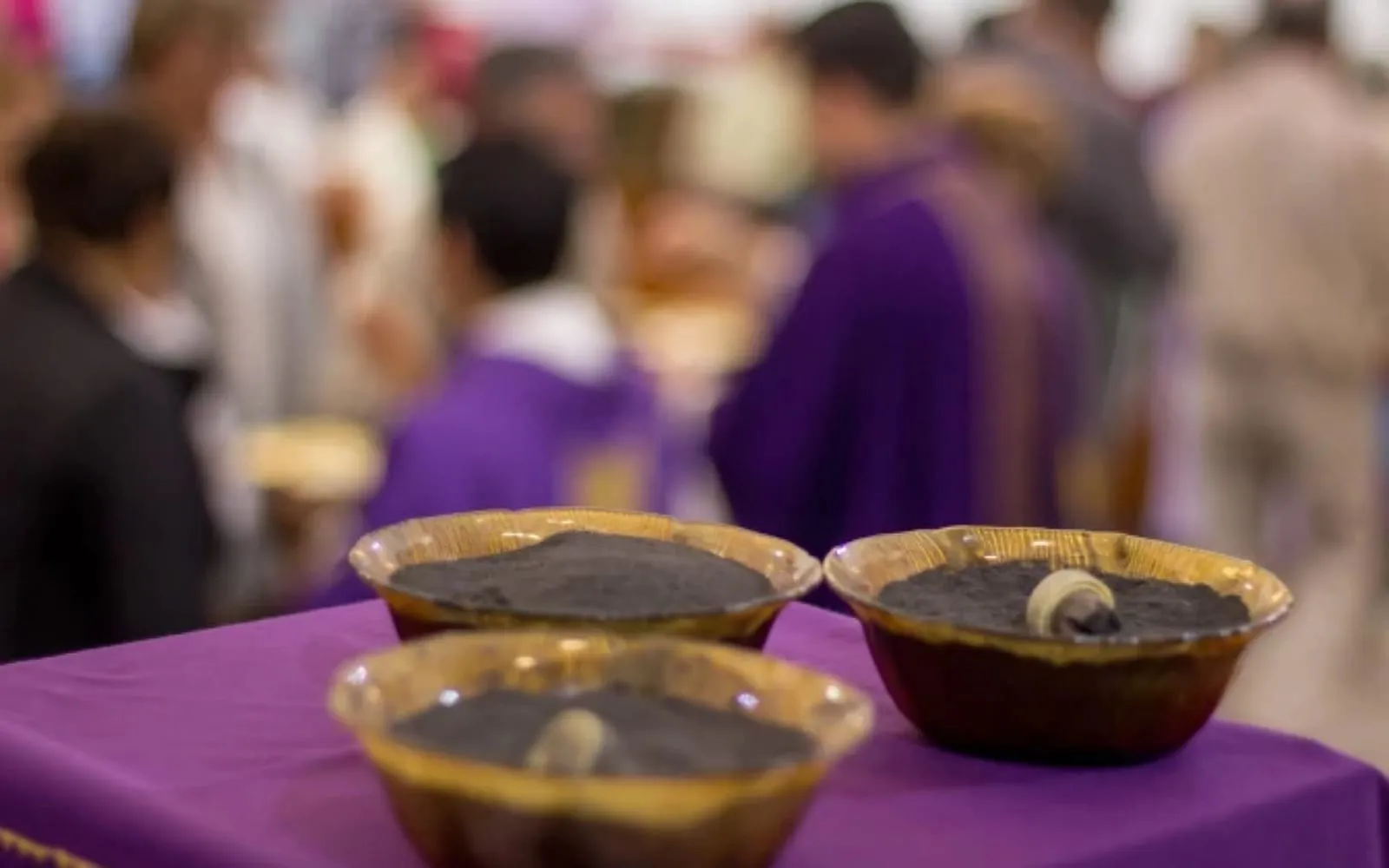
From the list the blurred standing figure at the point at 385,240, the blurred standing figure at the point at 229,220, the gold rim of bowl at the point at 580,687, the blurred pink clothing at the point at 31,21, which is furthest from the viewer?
the blurred pink clothing at the point at 31,21

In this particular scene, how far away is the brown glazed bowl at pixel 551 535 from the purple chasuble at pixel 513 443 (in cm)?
84

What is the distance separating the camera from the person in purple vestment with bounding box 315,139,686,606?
2018mm

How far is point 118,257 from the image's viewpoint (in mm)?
2211

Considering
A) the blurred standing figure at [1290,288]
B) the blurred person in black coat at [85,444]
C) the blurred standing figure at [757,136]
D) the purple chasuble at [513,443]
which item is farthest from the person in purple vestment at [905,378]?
the blurred standing figure at [757,136]

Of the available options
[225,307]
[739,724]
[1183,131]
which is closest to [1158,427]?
[1183,131]

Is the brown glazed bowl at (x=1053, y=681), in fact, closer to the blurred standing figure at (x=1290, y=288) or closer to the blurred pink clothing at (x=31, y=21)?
the blurred standing figure at (x=1290, y=288)

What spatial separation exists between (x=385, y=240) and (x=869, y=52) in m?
1.86

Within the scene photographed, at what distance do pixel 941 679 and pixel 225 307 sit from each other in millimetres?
2517

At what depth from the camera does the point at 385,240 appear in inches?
157

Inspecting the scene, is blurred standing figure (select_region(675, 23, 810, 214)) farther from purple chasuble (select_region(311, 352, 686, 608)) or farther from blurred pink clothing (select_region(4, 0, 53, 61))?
purple chasuble (select_region(311, 352, 686, 608))

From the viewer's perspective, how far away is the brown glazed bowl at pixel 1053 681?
2.98 ft

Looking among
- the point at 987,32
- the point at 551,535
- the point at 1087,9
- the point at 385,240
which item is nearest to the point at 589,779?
the point at 551,535

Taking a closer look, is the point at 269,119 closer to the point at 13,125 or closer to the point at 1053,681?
the point at 13,125

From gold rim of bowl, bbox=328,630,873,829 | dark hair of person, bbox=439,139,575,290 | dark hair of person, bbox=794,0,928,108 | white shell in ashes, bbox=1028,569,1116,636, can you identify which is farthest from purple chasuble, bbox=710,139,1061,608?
gold rim of bowl, bbox=328,630,873,829
